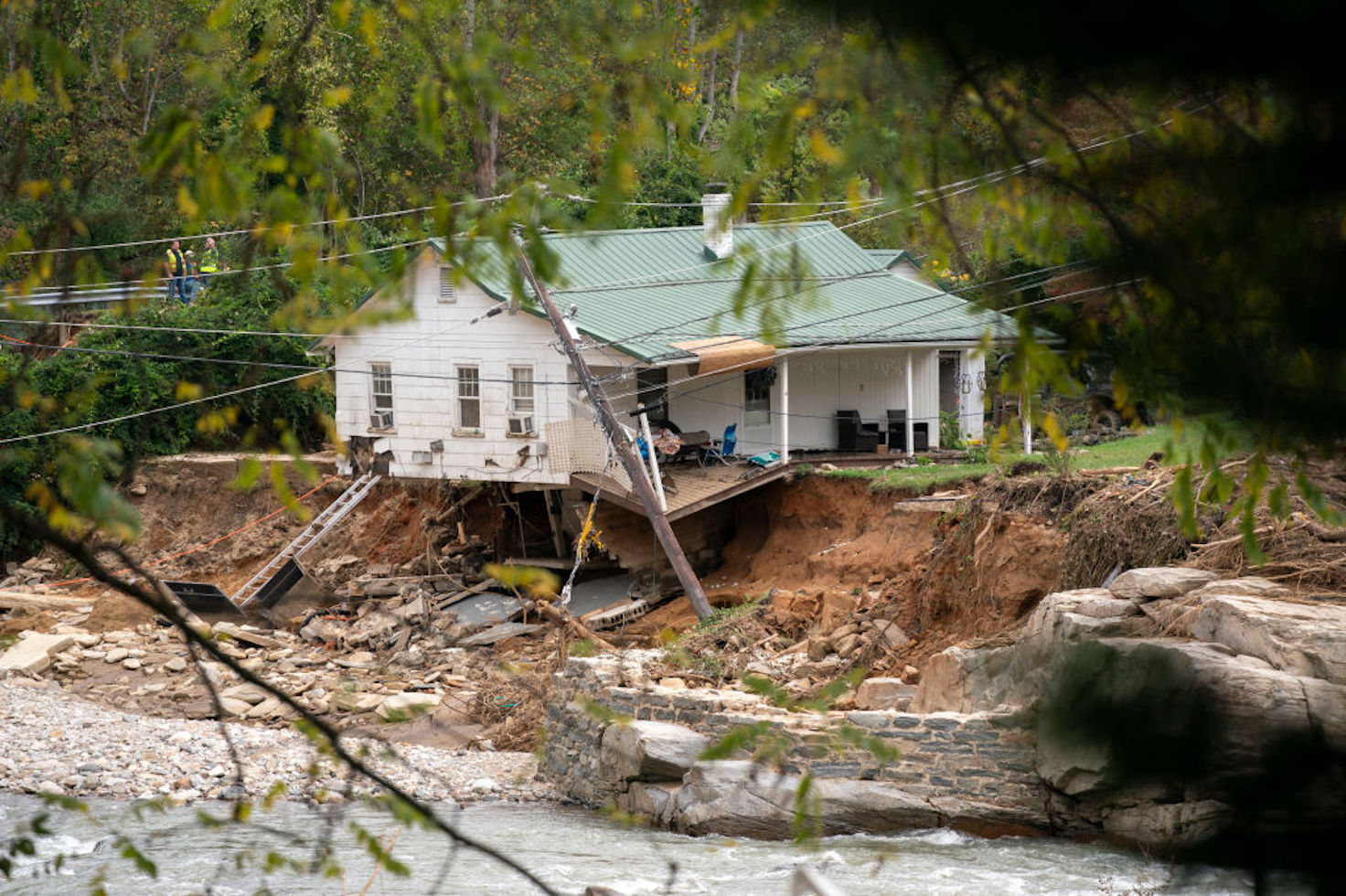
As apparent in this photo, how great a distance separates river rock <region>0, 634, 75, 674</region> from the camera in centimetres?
2292

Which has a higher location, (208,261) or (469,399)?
(208,261)

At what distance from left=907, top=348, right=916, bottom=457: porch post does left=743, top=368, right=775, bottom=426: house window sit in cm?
263

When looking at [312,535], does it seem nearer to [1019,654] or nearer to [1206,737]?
[1019,654]

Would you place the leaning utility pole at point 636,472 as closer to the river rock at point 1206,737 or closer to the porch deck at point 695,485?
the porch deck at point 695,485

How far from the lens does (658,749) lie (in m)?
15.1

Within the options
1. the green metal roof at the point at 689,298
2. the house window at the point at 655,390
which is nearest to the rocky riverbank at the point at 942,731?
the green metal roof at the point at 689,298

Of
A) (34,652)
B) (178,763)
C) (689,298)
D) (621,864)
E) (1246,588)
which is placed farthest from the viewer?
(689,298)

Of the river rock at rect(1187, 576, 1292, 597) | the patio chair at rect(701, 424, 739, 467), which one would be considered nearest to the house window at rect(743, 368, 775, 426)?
the patio chair at rect(701, 424, 739, 467)

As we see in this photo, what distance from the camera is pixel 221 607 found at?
1022 inches

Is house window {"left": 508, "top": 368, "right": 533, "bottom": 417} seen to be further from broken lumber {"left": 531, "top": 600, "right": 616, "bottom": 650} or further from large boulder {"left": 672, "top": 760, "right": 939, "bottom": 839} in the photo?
large boulder {"left": 672, "top": 760, "right": 939, "bottom": 839}

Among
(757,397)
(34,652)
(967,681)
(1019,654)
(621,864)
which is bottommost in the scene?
(621,864)

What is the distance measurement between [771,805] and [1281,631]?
5489 mm

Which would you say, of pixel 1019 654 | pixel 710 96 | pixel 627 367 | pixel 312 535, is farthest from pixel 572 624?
pixel 710 96

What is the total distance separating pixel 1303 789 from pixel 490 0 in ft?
11.7
